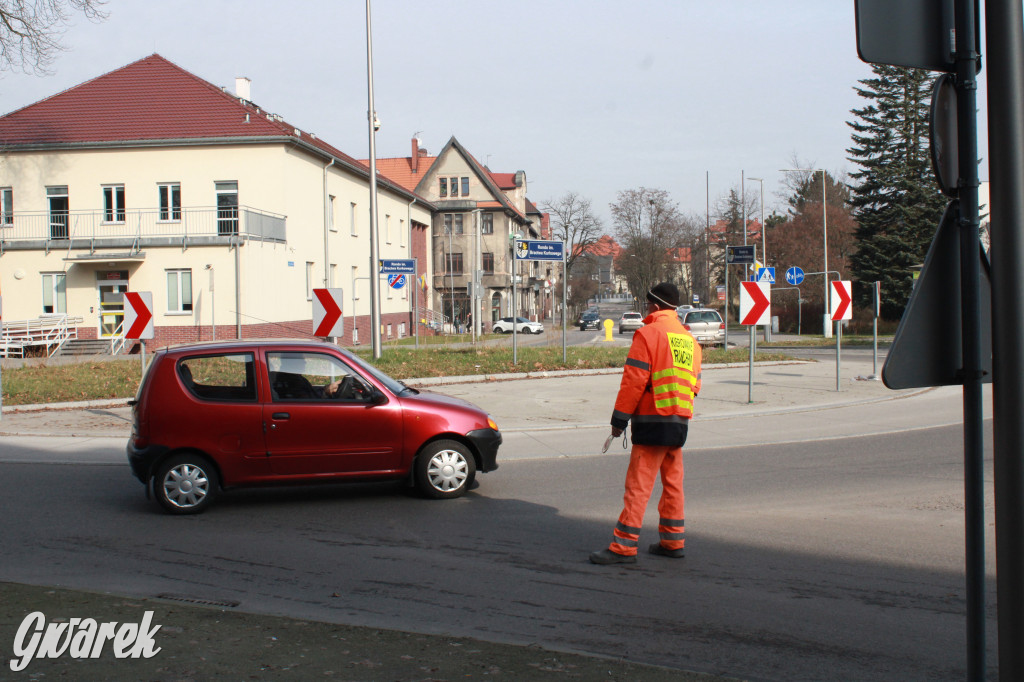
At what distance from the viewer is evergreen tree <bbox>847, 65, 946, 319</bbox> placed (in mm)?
48222

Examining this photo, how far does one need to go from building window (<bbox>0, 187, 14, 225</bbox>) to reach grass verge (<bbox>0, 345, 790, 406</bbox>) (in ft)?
54.5

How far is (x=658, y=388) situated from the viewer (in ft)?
19.6

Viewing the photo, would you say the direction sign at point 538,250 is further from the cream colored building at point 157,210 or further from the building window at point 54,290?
the building window at point 54,290

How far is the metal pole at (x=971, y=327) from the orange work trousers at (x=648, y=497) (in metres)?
3.18

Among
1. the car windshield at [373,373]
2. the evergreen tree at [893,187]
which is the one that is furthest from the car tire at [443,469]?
the evergreen tree at [893,187]

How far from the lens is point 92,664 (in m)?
4.20

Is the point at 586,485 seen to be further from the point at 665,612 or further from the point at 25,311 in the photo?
the point at 25,311

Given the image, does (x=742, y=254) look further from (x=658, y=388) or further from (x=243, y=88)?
(x=243, y=88)

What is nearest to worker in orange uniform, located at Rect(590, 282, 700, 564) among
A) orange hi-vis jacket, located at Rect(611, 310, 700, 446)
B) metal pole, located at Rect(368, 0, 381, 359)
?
orange hi-vis jacket, located at Rect(611, 310, 700, 446)

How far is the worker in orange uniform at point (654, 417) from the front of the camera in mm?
5934

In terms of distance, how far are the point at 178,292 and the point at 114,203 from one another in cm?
525

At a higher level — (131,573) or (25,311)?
(25,311)

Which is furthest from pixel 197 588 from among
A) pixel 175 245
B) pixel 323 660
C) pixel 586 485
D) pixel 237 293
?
pixel 175 245

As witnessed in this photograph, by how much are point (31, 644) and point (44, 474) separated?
250 inches
